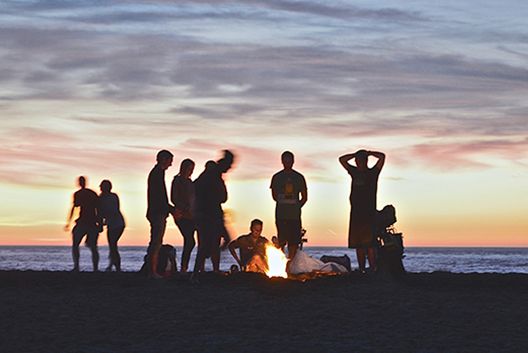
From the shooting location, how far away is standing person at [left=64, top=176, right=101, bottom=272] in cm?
2170

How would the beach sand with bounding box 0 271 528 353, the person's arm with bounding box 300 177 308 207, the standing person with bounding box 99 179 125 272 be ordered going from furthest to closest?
the standing person with bounding box 99 179 125 272
the person's arm with bounding box 300 177 308 207
the beach sand with bounding box 0 271 528 353

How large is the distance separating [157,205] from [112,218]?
12.9 feet

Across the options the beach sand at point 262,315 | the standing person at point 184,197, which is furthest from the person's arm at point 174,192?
the beach sand at point 262,315

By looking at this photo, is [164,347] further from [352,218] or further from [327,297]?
[352,218]

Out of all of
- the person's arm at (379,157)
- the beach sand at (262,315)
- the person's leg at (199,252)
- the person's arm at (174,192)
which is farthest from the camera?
the person's arm at (379,157)

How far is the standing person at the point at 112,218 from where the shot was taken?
21.3 m

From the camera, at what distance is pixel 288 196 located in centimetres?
1862

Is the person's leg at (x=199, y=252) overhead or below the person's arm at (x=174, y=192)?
below

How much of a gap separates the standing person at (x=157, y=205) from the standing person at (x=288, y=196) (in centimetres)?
201

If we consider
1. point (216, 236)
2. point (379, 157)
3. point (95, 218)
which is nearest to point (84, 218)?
point (95, 218)

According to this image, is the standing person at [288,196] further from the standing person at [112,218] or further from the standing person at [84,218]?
the standing person at [84,218]

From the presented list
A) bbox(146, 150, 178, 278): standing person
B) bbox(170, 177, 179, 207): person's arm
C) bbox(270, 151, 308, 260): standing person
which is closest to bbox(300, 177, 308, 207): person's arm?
bbox(270, 151, 308, 260): standing person

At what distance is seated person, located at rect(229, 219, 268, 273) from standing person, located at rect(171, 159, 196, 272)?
6.31ft

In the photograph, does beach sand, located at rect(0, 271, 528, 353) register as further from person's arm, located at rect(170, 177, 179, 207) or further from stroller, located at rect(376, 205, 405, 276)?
person's arm, located at rect(170, 177, 179, 207)
